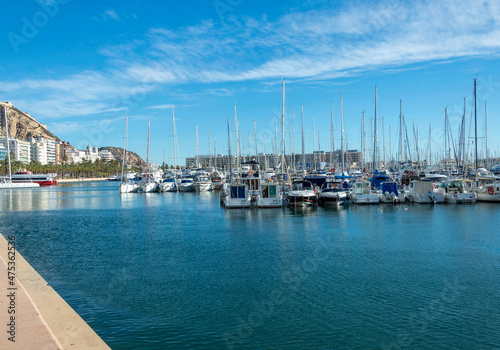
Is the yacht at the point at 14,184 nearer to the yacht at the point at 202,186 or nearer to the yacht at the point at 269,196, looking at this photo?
the yacht at the point at 202,186

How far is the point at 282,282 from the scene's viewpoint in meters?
17.1

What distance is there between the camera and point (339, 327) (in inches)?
489

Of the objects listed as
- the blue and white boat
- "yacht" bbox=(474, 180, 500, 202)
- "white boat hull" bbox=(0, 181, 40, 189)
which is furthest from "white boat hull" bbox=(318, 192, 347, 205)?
"white boat hull" bbox=(0, 181, 40, 189)

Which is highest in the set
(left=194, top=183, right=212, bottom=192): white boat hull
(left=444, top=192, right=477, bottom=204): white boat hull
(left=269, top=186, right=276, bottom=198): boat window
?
(left=269, top=186, right=276, bottom=198): boat window

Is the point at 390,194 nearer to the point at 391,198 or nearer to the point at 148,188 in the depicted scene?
the point at 391,198

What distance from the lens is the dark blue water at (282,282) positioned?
11.9m

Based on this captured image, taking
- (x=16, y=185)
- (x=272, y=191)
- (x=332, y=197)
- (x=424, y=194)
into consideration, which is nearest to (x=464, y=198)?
(x=424, y=194)

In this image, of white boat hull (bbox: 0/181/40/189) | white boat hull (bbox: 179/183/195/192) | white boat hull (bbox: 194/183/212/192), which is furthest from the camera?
white boat hull (bbox: 0/181/40/189)

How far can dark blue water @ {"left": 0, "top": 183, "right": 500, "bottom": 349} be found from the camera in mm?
11945

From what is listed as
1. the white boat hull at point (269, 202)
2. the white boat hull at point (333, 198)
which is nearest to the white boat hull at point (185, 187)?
the white boat hull at point (333, 198)

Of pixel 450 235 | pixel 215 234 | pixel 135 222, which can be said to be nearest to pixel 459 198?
pixel 450 235

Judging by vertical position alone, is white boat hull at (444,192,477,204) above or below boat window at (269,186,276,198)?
below

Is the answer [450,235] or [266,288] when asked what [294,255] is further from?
[450,235]

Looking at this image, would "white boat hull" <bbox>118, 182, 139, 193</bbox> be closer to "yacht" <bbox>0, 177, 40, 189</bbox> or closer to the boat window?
the boat window
